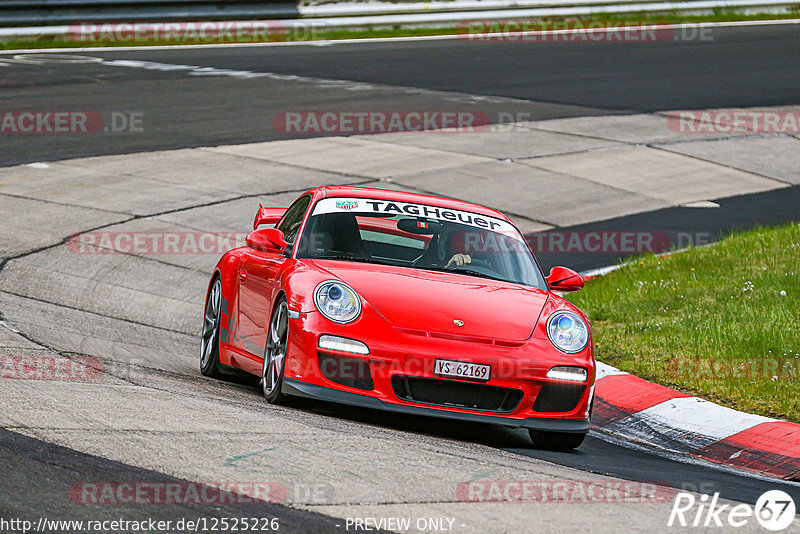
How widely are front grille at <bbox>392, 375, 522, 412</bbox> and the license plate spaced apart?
45mm

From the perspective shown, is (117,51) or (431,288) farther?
(117,51)

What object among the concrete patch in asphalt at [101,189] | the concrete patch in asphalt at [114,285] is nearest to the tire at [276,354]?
the concrete patch in asphalt at [114,285]

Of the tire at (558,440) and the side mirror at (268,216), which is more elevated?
the side mirror at (268,216)

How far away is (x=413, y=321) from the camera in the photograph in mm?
6859

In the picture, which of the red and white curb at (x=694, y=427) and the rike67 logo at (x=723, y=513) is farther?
the red and white curb at (x=694, y=427)

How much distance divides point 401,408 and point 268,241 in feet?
5.69

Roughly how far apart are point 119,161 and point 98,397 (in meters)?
Result: 10.8

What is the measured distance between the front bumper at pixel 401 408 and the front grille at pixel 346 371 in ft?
0.19

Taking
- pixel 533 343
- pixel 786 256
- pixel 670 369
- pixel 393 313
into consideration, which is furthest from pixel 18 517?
pixel 786 256

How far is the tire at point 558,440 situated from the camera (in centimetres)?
706

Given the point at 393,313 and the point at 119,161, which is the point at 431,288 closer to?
the point at 393,313

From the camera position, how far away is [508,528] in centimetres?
475

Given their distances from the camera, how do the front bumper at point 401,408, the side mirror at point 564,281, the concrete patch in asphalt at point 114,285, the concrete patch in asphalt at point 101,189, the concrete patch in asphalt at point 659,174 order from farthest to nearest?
the concrete patch in asphalt at point 659,174
the concrete patch in asphalt at point 101,189
the concrete patch in asphalt at point 114,285
the side mirror at point 564,281
the front bumper at point 401,408

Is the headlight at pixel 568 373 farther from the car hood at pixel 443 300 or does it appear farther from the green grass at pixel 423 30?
the green grass at pixel 423 30
